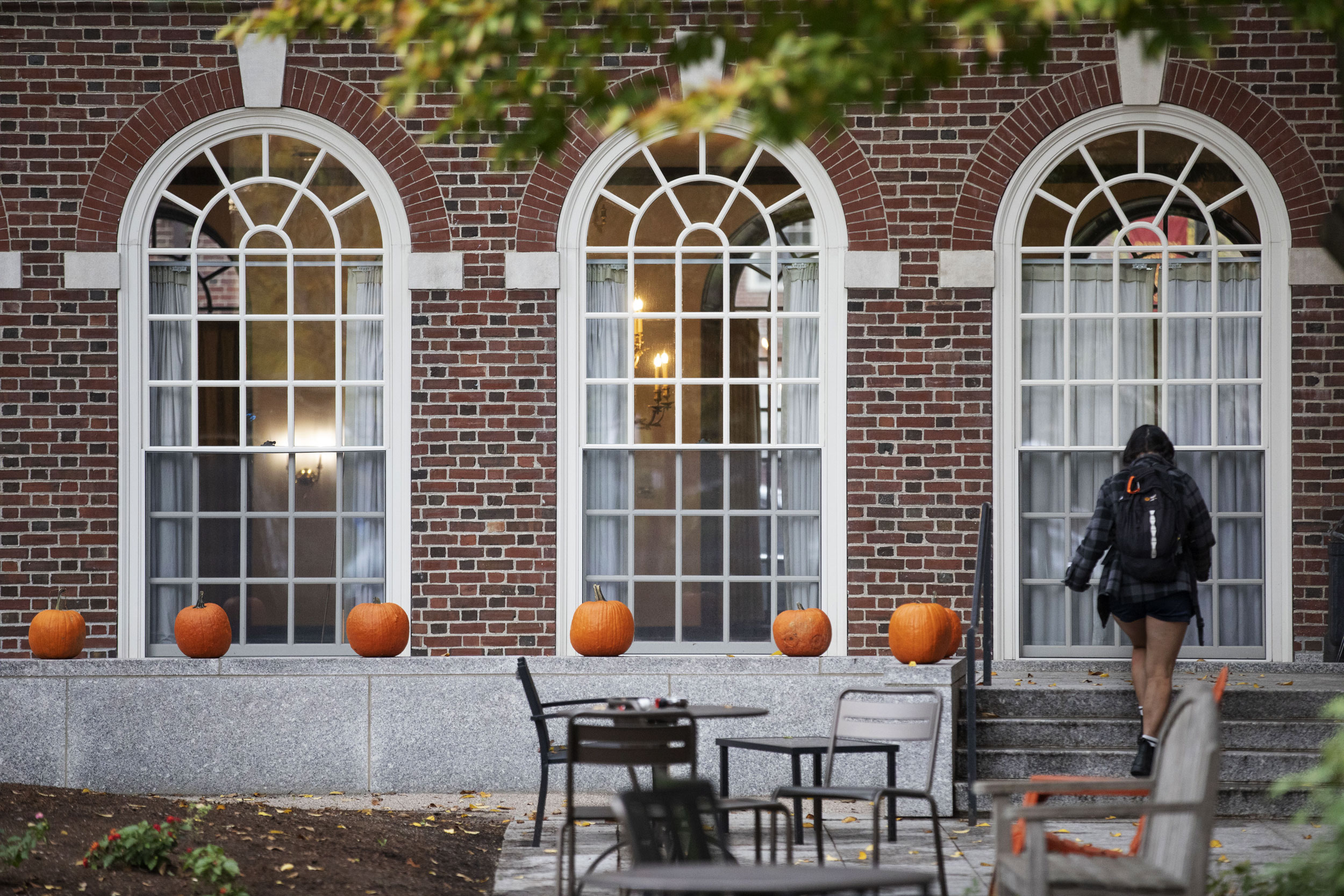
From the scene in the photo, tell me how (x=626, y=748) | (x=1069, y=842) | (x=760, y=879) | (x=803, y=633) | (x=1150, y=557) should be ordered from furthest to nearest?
(x=803, y=633) < (x=1150, y=557) < (x=626, y=748) < (x=1069, y=842) < (x=760, y=879)

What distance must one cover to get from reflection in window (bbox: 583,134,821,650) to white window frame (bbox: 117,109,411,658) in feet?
3.93

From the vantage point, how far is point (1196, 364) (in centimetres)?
897

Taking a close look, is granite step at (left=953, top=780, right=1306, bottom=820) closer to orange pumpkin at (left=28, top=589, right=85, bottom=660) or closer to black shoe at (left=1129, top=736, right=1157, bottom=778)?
black shoe at (left=1129, top=736, right=1157, bottom=778)

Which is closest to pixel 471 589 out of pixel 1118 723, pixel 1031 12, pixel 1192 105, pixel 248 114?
pixel 248 114

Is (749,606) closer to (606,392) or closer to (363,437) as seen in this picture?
(606,392)

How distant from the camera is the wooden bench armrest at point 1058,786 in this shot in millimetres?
3961

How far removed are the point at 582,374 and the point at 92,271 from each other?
319 centimetres

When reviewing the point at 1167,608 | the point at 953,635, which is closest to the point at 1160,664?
the point at 1167,608

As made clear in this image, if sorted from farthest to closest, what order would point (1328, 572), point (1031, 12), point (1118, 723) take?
point (1328, 572) < point (1118, 723) < point (1031, 12)

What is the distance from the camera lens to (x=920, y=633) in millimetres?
7176

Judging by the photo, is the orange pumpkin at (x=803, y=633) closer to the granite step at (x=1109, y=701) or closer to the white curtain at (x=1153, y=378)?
the granite step at (x=1109, y=701)

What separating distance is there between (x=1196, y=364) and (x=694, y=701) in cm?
412

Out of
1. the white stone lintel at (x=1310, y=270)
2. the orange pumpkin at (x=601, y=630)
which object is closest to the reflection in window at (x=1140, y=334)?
the white stone lintel at (x=1310, y=270)

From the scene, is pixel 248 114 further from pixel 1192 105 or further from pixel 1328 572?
pixel 1328 572
